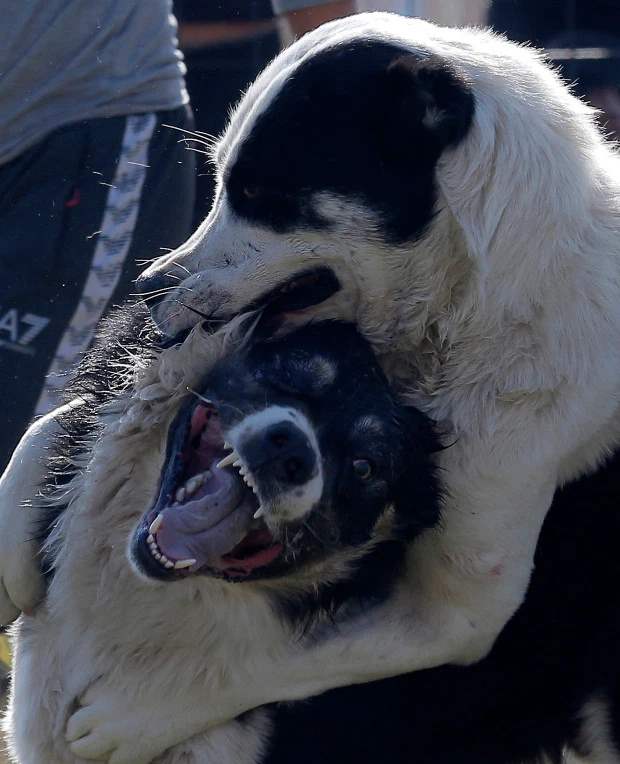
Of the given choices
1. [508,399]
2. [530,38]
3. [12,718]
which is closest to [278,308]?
[508,399]

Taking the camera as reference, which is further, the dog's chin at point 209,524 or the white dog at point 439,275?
the white dog at point 439,275

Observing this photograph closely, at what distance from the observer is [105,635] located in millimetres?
2543

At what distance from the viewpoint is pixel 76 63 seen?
3539mm

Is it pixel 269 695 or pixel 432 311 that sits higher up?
pixel 432 311

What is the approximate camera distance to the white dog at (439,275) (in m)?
2.50

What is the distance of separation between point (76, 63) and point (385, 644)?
5.82 ft

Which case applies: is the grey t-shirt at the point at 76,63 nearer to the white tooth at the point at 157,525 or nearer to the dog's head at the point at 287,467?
the dog's head at the point at 287,467

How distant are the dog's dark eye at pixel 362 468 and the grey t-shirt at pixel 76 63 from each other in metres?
1.60

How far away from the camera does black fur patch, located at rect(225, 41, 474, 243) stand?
2.65m

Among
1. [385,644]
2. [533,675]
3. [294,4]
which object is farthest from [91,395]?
[294,4]

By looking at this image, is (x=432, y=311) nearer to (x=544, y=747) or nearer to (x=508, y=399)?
(x=508, y=399)

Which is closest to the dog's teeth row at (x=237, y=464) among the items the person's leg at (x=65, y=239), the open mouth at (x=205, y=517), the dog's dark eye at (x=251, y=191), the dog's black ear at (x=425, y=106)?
the open mouth at (x=205, y=517)

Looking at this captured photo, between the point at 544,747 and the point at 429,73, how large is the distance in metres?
1.29

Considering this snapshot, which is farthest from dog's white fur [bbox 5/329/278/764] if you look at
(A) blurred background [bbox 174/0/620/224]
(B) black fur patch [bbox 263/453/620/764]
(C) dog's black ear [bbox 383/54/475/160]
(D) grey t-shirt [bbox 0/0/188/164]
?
(A) blurred background [bbox 174/0/620/224]
